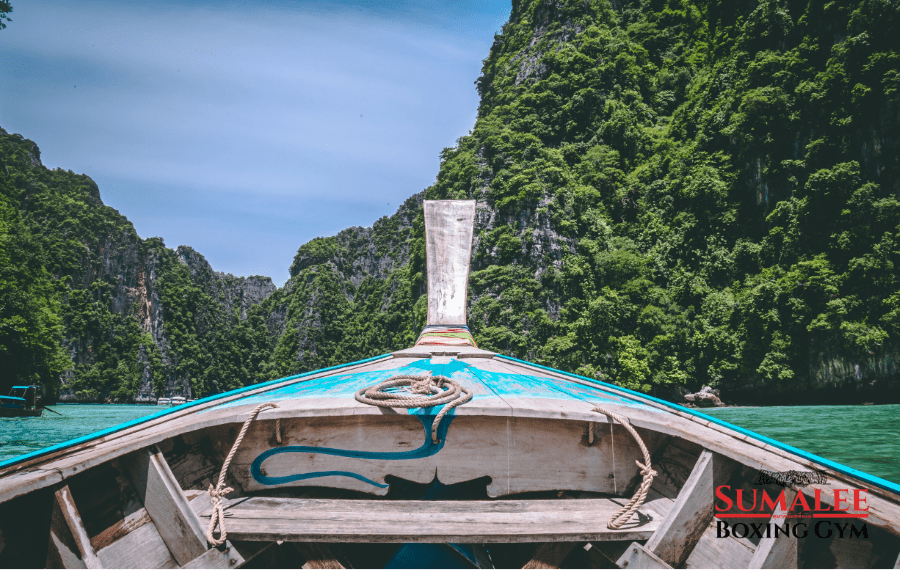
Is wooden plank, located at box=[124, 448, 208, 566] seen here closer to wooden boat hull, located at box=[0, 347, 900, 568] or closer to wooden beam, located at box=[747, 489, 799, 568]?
wooden boat hull, located at box=[0, 347, 900, 568]

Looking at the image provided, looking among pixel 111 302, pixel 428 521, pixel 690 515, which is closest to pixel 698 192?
pixel 690 515

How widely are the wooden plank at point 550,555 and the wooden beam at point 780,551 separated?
26.1 inches

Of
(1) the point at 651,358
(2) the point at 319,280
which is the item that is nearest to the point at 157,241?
(2) the point at 319,280

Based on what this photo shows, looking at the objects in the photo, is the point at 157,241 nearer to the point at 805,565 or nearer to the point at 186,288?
the point at 186,288

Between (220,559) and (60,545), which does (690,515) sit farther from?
(60,545)

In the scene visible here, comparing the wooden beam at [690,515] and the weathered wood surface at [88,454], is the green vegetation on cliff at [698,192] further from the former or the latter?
the weathered wood surface at [88,454]

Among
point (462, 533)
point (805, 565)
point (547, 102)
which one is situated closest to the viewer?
point (805, 565)

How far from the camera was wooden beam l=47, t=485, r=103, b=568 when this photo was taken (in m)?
1.49

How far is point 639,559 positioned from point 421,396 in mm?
1078

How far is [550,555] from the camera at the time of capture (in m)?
1.83

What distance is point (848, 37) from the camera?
20.2m

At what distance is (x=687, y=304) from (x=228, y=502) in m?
25.2

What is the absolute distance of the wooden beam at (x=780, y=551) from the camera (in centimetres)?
151

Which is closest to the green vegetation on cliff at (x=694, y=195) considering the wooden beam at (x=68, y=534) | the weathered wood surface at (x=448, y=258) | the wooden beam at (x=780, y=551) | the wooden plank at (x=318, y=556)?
the weathered wood surface at (x=448, y=258)
